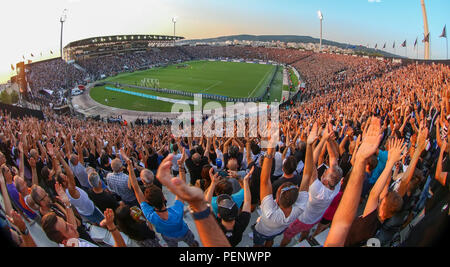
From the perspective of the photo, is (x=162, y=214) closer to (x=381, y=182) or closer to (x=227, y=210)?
(x=227, y=210)

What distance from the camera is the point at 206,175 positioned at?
4668 millimetres

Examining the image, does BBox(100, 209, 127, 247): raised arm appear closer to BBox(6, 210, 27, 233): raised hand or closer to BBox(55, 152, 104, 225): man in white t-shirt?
BBox(6, 210, 27, 233): raised hand

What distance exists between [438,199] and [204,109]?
29091 mm

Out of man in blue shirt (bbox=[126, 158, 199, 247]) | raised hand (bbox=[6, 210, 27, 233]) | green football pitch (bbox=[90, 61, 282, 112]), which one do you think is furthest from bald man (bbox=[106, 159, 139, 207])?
green football pitch (bbox=[90, 61, 282, 112])

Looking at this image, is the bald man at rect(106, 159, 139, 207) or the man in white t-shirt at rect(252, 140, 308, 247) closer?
the man in white t-shirt at rect(252, 140, 308, 247)

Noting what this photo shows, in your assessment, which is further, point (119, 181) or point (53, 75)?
point (53, 75)

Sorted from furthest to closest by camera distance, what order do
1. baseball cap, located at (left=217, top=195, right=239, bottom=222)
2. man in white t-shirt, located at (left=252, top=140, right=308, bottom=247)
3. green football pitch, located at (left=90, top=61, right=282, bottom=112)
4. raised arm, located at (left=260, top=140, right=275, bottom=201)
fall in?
green football pitch, located at (left=90, top=61, right=282, bottom=112) → raised arm, located at (left=260, top=140, right=275, bottom=201) → man in white t-shirt, located at (left=252, top=140, right=308, bottom=247) → baseball cap, located at (left=217, top=195, right=239, bottom=222)

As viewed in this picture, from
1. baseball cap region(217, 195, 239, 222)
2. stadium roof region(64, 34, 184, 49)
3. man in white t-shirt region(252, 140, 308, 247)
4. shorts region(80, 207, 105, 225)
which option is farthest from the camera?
stadium roof region(64, 34, 184, 49)

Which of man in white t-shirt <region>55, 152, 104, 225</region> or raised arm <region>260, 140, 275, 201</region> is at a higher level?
raised arm <region>260, 140, 275, 201</region>

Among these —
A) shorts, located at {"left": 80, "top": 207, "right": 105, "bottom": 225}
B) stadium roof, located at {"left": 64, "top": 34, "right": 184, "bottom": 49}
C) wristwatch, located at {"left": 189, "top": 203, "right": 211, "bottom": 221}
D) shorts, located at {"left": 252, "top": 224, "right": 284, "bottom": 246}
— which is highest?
stadium roof, located at {"left": 64, "top": 34, "right": 184, "bottom": 49}

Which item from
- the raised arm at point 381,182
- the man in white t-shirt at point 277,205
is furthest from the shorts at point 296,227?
the raised arm at point 381,182

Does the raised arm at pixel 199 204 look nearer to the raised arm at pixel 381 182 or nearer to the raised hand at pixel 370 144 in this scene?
the raised hand at pixel 370 144

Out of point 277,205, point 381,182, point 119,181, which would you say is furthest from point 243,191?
point 119,181
